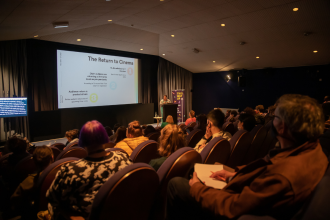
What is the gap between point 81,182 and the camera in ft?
3.94

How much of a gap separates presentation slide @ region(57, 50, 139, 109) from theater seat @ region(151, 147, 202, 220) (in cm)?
681

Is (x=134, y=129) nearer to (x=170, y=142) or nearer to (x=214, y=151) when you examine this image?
(x=170, y=142)

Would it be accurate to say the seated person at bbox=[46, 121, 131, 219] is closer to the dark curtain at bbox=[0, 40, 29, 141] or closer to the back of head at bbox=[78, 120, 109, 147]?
the back of head at bbox=[78, 120, 109, 147]

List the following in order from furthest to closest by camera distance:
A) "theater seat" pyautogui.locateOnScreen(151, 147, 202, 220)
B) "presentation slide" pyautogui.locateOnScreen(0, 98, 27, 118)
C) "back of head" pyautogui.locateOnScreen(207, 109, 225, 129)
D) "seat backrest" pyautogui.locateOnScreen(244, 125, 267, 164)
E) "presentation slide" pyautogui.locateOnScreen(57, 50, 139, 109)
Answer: "presentation slide" pyautogui.locateOnScreen(57, 50, 139, 109)
"presentation slide" pyautogui.locateOnScreen(0, 98, 27, 118)
"seat backrest" pyautogui.locateOnScreen(244, 125, 267, 164)
"back of head" pyautogui.locateOnScreen(207, 109, 225, 129)
"theater seat" pyautogui.locateOnScreen(151, 147, 202, 220)

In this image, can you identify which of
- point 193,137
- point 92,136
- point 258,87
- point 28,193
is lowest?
point 28,193

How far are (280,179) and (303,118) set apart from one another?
0.34m

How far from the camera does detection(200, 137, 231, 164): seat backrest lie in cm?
167

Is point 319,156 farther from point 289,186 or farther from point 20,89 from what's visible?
point 20,89

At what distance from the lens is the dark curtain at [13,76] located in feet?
19.5

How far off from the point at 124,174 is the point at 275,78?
10.9 meters

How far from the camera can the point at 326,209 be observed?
681 mm

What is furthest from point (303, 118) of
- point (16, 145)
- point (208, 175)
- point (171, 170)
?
point (16, 145)

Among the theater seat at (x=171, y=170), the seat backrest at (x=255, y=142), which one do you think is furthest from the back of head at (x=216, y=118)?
the theater seat at (x=171, y=170)

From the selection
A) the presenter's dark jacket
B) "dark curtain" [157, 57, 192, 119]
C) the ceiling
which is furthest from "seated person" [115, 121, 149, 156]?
"dark curtain" [157, 57, 192, 119]
